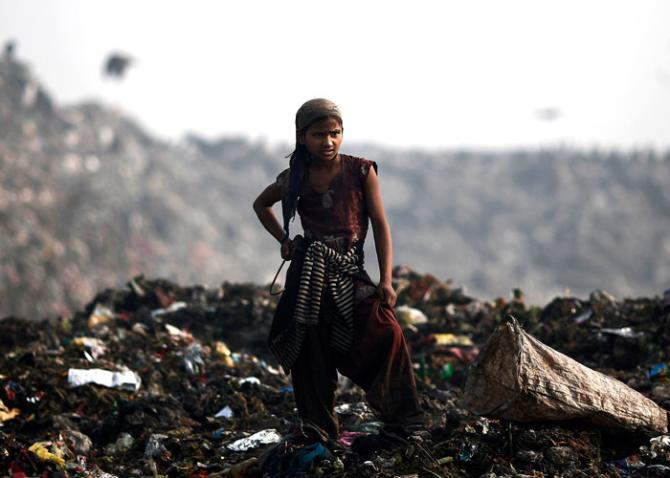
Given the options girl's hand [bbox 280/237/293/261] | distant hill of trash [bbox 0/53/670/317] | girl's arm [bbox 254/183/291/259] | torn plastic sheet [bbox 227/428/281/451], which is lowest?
torn plastic sheet [bbox 227/428/281/451]

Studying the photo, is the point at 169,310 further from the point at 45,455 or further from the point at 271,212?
the point at 271,212

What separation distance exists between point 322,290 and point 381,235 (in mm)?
386

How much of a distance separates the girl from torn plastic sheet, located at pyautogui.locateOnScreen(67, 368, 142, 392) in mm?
1913

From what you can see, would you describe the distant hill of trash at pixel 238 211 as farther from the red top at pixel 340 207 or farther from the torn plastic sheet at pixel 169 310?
the red top at pixel 340 207

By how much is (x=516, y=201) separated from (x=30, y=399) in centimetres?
3294

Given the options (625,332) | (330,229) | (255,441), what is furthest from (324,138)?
(625,332)

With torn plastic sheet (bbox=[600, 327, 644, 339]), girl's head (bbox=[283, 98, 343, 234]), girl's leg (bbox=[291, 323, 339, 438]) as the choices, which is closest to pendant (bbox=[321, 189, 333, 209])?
girl's head (bbox=[283, 98, 343, 234])

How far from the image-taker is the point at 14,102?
92.8 ft

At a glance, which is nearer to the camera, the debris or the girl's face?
the girl's face

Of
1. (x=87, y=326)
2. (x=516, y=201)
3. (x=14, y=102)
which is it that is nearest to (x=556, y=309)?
(x=87, y=326)

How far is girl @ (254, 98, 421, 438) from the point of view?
3.64 metres

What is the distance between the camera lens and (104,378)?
17.6ft

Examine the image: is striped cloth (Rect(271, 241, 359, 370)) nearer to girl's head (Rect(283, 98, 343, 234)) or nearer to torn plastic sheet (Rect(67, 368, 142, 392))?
girl's head (Rect(283, 98, 343, 234))

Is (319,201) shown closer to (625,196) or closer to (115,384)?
(115,384)
